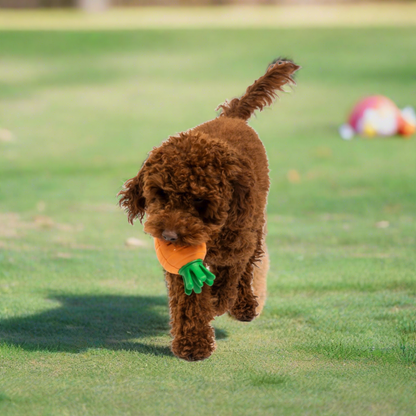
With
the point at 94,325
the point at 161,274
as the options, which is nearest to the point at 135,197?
the point at 94,325

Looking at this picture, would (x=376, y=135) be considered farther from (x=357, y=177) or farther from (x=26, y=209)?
(x=26, y=209)

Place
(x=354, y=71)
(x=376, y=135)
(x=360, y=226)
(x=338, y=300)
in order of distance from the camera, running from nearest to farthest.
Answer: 1. (x=338, y=300)
2. (x=360, y=226)
3. (x=376, y=135)
4. (x=354, y=71)

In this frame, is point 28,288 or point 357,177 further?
point 357,177

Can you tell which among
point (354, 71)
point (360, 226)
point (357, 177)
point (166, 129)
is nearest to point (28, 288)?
point (360, 226)

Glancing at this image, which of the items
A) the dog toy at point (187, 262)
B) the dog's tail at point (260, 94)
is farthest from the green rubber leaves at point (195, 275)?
the dog's tail at point (260, 94)

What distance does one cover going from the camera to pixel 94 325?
502cm

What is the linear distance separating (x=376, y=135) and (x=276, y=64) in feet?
31.7

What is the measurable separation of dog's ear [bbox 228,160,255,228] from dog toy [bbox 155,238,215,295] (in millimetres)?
242

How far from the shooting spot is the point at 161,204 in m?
3.87

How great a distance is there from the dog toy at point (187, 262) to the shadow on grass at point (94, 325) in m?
0.57

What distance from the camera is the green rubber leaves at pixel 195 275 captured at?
393 centimetres

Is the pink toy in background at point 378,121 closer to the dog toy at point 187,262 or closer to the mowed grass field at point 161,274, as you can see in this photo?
the mowed grass field at point 161,274

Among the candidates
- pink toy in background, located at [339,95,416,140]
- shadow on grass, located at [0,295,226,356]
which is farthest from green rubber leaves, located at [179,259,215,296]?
pink toy in background, located at [339,95,416,140]

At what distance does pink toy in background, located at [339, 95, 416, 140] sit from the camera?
565 inches
